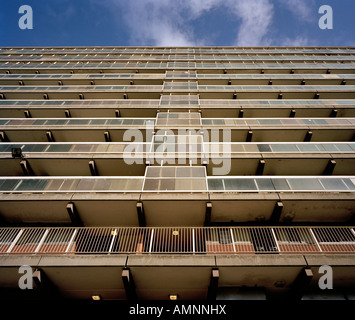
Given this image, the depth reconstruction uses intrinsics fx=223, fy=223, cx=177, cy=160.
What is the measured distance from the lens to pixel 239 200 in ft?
35.5

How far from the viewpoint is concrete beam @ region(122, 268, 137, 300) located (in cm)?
833

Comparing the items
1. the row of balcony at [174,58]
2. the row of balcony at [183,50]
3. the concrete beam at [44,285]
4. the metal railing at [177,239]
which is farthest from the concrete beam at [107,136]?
the row of balcony at [183,50]

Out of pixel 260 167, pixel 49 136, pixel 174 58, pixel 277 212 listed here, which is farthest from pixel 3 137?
pixel 174 58

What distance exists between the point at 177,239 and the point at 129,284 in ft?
9.87

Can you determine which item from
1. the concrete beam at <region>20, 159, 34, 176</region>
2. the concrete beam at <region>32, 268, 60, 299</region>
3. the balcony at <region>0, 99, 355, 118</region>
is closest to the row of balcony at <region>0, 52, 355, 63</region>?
the balcony at <region>0, 99, 355, 118</region>

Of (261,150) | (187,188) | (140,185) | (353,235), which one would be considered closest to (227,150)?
(261,150)

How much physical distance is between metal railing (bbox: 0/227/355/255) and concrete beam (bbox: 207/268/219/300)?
130 centimetres

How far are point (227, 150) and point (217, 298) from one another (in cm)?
841

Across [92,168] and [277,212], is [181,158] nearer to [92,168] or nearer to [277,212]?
[92,168]

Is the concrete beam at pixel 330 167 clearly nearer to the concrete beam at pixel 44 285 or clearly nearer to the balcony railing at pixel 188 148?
the balcony railing at pixel 188 148

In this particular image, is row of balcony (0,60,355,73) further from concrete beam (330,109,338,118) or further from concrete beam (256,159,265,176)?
concrete beam (256,159,265,176)

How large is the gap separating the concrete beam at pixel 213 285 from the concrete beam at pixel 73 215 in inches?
280

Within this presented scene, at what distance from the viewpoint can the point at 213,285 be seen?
8.51 m

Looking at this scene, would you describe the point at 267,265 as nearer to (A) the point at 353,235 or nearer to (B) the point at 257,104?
(A) the point at 353,235
